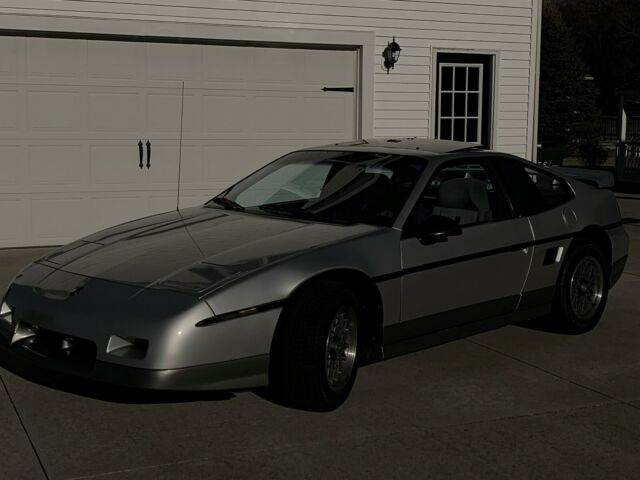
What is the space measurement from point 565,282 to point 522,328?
0.61 meters

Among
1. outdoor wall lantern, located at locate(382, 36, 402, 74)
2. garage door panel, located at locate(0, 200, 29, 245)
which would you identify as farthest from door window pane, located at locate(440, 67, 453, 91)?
garage door panel, located at locate(0, 200, 29, 245)

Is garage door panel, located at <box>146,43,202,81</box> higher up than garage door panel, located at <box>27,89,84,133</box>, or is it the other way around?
garage door panel, located at <box>146,43,202,81</box>

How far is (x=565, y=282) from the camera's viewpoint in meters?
6.72

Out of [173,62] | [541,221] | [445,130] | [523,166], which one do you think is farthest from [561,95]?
[541,221]

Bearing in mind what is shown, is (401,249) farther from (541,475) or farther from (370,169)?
(541,475)

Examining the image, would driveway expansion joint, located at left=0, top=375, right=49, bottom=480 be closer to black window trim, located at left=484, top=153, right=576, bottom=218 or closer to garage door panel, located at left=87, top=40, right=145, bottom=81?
black window trim, located at left=484, top=153, right=576, bottom=218

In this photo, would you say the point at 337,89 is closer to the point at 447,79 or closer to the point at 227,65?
the point at 227,65

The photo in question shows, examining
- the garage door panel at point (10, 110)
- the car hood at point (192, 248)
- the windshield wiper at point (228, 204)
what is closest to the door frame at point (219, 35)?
the garage door panel at point (10, 110)

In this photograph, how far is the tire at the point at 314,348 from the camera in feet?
15.8

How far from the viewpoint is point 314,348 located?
190 inches

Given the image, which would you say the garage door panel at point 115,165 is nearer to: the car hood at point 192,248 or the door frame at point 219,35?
the door frame at point 219,35

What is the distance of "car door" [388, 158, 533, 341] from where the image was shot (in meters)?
5.57

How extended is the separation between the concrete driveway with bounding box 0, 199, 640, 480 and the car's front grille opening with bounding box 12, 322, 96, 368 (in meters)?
0.35

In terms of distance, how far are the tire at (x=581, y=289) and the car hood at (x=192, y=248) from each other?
1900 mm
